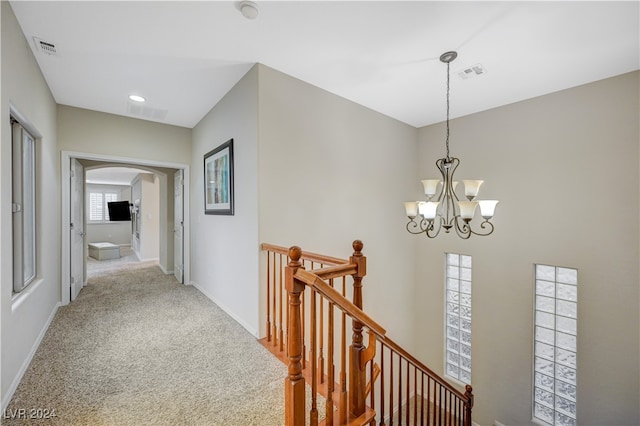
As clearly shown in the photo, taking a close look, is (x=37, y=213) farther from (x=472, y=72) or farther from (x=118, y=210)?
(x=118, y=210)

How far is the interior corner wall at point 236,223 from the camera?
2729 millimetres

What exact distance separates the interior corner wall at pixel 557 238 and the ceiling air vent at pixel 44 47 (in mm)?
4860

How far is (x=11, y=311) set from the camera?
1856 mm

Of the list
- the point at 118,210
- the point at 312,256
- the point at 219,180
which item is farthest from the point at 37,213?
the point at 118,210

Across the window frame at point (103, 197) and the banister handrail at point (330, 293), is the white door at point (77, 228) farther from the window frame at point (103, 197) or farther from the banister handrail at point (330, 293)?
the window frame at point (103, 197)

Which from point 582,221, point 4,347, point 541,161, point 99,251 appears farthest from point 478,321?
point 99,251

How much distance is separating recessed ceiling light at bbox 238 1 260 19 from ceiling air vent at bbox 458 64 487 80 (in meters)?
2.18

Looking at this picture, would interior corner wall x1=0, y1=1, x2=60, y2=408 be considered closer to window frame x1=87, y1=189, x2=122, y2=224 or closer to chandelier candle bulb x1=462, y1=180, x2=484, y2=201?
chandelier candle bulb x1=462, y1=180, x2=484, y2=201

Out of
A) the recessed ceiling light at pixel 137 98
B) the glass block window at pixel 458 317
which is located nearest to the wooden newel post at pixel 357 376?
the glass block window at pixel 458 317

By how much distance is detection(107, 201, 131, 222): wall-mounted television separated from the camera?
9453 mm

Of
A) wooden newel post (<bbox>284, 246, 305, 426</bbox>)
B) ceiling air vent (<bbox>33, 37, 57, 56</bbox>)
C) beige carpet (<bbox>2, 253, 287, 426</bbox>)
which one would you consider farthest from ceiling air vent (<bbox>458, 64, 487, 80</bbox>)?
ceiling air vent (<bbox>33, 37, 57, 56</bbox>)

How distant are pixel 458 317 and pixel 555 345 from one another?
1202 millimetres

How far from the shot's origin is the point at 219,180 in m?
3.41

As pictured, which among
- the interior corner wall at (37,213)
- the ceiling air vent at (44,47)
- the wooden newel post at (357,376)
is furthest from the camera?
the ceiling air vent at (44,47)
